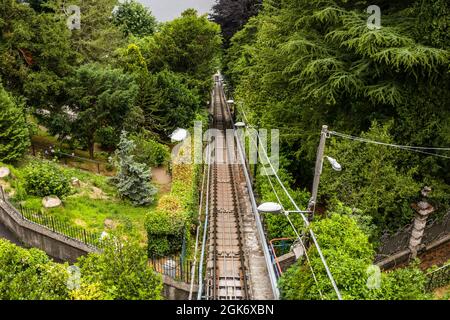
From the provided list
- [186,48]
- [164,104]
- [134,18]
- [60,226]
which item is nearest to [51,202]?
[60,226]

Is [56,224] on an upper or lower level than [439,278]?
upper

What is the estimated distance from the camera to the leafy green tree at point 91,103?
23750mm

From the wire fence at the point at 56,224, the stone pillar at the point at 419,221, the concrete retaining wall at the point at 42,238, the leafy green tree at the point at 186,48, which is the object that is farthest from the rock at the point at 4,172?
the stone pillar at the point at 419,221

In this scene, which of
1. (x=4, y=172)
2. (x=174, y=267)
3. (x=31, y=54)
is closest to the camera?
(x=174, y=267)

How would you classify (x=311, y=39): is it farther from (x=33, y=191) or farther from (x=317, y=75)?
(x=33, y=191)

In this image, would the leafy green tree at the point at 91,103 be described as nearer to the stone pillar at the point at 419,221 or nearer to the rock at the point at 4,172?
the rock at the point at 4,172

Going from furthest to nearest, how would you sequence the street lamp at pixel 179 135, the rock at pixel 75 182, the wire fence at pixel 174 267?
the street lamp at pixel 179 135, the rock at pixel 75 182, the wire fence at pixel 174 267

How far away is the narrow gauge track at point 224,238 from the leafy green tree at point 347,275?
174 inches

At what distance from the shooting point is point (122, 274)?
9.88m

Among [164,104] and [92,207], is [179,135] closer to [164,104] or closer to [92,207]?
[164,104]

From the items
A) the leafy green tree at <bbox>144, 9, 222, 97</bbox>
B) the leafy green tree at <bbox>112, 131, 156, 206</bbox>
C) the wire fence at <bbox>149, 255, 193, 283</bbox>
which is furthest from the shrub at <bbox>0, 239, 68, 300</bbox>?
the leafy green tree at <bbox>144, 9, 222, 97</bbox>

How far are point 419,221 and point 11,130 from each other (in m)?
20.7

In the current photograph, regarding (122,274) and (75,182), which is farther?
(75,182)
